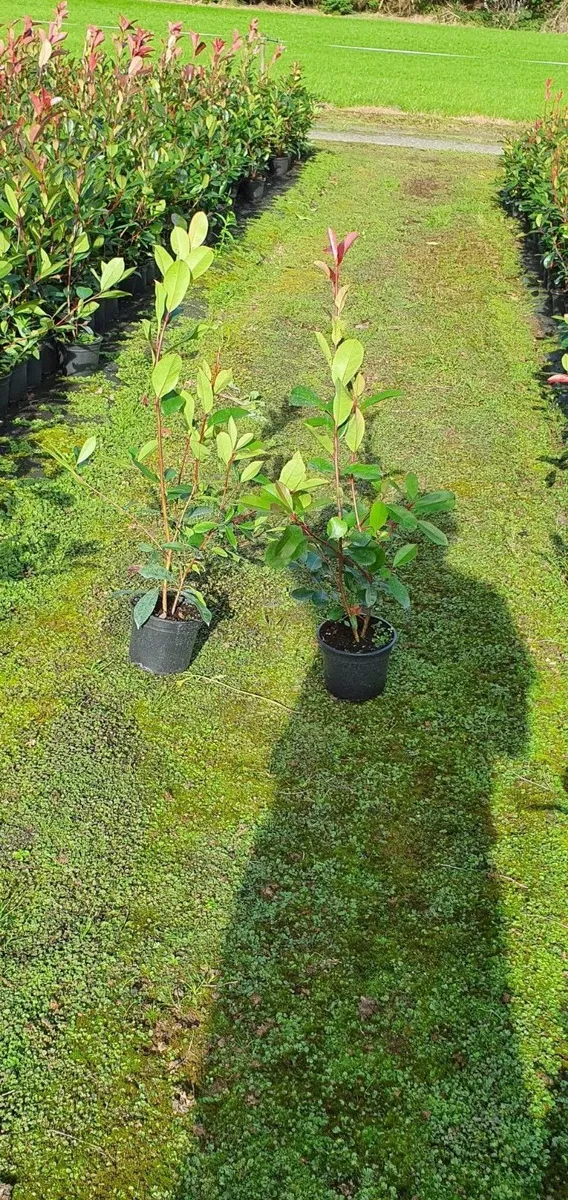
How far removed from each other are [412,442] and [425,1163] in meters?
3.56

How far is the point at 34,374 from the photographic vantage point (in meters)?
5.04

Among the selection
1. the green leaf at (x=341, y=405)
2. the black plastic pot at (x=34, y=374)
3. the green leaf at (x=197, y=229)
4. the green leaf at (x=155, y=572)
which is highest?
the green leaf at (x=197, y=229)

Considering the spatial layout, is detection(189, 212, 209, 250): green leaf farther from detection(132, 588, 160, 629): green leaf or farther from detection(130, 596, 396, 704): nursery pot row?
detection(130, 596, 396, 704): nursery pot row

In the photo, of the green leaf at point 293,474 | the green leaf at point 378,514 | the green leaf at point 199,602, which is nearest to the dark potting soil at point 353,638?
the green leaf at point 199,602

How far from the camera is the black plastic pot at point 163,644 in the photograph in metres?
3.06

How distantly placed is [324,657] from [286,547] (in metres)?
0.64

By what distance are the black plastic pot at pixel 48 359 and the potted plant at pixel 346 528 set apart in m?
2.45

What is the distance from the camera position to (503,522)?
4.26m

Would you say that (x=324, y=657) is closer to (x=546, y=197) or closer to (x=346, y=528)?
(x=346, y=528)

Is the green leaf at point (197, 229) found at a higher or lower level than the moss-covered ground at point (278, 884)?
higher

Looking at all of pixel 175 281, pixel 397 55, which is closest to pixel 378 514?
pixel 175 281

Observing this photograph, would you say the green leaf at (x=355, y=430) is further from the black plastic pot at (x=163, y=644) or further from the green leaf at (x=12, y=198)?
the green leaf at (x=12, y=198)

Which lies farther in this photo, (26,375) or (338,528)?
(26,375)

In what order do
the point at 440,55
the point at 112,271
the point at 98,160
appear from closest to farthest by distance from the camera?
the point at 112,271 → the point at 98,160 → the point at 440,55
